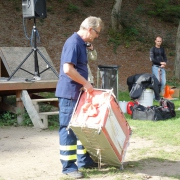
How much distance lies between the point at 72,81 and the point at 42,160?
144 centimetres

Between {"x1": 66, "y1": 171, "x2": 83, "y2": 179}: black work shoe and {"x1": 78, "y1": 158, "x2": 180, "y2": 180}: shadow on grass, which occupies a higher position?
{"x1": 66, "y1": 171, "x2": 83, "y2": 179}: black work shoe

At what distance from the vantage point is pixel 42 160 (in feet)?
17.8

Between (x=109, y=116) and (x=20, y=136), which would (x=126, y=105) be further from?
(x=109, y=116)

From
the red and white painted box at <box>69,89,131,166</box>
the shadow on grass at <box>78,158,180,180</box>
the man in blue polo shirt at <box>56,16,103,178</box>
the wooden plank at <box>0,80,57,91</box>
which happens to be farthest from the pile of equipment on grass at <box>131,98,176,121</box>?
the man in blue polo shirt at <box>56,16,103,178</box>

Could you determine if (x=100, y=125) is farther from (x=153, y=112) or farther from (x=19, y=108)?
(x=153, y=112)

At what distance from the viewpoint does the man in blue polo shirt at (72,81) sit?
4.40 meters

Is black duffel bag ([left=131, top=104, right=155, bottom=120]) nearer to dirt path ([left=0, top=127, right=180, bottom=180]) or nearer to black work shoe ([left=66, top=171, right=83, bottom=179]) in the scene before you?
dirt path ([left=0, top=127, right=180, bottom=180])

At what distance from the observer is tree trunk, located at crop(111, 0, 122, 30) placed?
19094 mm

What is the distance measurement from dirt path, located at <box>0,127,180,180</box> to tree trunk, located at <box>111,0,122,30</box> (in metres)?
12.8

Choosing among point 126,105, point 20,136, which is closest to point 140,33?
point 126,105

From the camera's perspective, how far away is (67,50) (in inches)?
174

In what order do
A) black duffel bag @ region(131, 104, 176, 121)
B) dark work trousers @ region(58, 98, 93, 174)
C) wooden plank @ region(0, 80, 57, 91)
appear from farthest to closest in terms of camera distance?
black duffel bag @ region(131, 104, 176, 121) < wooden plank @ region(0, 80, 57, 91) < dark work trousers @ region(58, 98, 93, 174)

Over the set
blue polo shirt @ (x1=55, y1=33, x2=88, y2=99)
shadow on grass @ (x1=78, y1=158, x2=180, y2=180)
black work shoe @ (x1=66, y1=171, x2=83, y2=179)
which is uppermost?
blue polo shirt @ (x1=55, y1=33, x2=88, y2=99)

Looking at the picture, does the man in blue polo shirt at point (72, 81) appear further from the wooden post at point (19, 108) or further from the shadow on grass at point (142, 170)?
the wooden post at point (19, 108)
